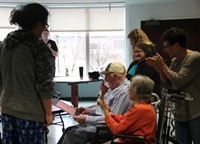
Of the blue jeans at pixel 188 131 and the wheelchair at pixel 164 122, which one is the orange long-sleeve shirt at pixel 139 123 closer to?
the wheelchair at pixel 164 122

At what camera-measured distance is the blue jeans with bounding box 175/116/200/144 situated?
2.07 m

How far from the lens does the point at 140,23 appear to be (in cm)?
652

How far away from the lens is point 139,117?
1.99 meters

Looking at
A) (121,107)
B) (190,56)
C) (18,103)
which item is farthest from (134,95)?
(18,103)

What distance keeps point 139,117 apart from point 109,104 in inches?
19.3

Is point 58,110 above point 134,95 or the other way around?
the other way around

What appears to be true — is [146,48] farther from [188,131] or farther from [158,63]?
[188,131]

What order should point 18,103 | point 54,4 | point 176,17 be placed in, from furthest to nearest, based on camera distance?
point 54,4 < point 176,17 < point 18,103

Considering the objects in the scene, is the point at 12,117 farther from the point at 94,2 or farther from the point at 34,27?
the point at 94,2

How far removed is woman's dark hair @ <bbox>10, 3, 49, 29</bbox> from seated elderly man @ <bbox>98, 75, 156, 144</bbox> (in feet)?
2.74

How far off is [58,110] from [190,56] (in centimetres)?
138

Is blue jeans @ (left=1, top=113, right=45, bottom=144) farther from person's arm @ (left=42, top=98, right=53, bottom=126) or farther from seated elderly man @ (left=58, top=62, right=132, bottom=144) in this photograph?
seated elderly man @ (left=58, top=62, right=132, bottom=144)

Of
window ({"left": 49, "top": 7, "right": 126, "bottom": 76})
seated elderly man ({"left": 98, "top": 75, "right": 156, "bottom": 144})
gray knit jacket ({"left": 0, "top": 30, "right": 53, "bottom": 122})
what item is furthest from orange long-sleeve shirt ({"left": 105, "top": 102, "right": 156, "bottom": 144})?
window ({"left": 49, "top": 7, "right": 126, "bottom": 76})

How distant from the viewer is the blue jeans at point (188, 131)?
2.07 metres
